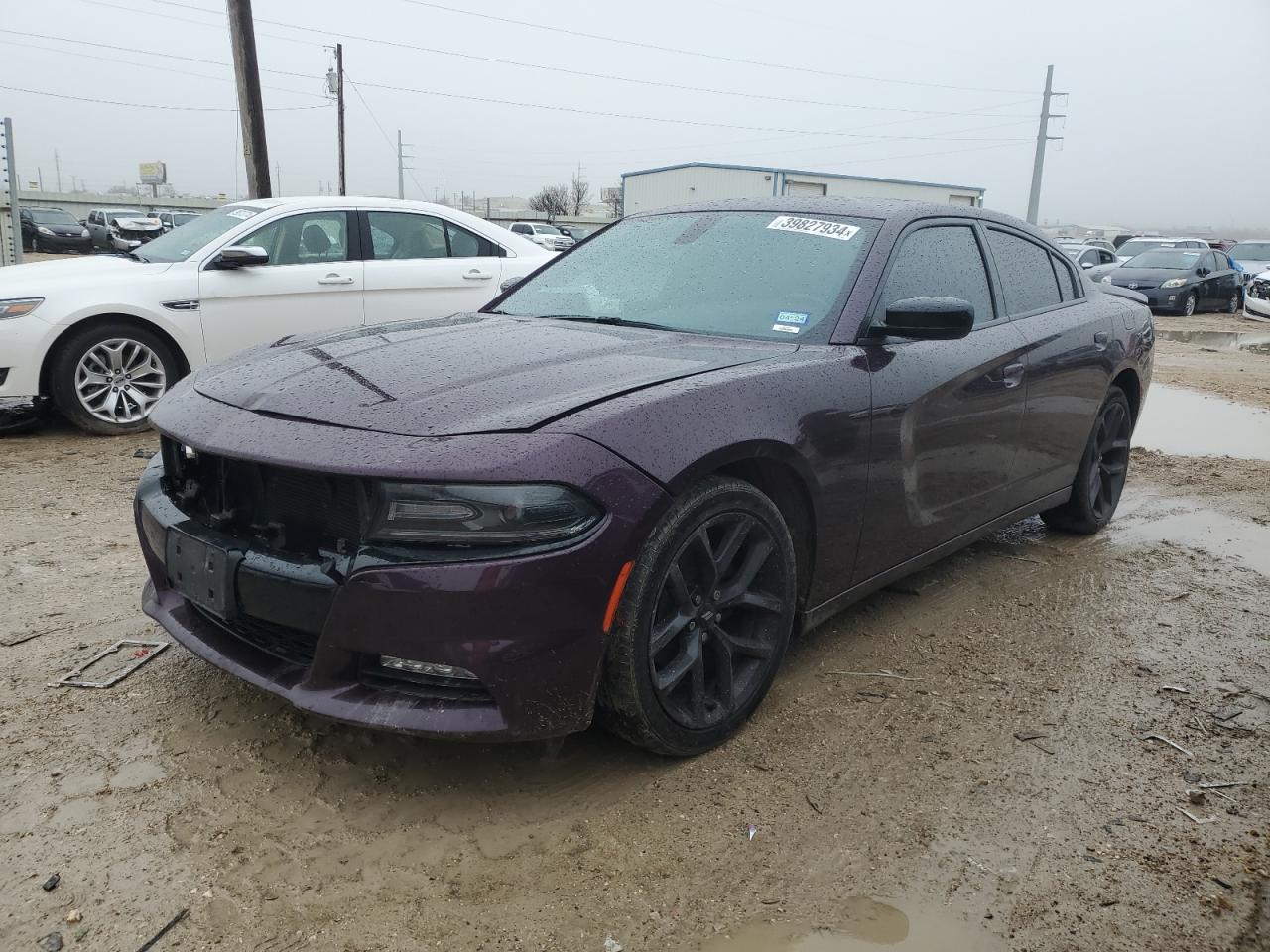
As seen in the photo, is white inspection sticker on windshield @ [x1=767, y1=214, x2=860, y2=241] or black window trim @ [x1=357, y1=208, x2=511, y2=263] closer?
white inspection sticker on windshield @ [x1=767, y1=214, x2=860, y2=241]

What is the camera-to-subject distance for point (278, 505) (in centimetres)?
245

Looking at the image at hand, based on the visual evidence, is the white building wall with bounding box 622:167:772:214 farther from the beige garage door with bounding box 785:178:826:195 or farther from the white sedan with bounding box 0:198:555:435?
the white sedan with bounding box 0:198:555:435

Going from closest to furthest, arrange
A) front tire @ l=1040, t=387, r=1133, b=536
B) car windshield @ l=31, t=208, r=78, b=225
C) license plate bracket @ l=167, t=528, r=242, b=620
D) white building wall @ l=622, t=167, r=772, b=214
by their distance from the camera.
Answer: license plate bracket @ l=167, t=528, r=242, b=620
front tire @ l=1040, t=387, r=1133, b=536
car windshield @ l=31, t=208, r=78, b=225
white building wall @ l=622, t=167, r=772, b=214

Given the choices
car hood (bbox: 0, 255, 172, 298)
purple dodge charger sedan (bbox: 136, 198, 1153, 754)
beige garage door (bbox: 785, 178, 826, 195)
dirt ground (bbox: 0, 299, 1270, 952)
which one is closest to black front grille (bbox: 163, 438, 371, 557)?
purple dodge charger sedan (bbox: 136, 198, 1153, 754)

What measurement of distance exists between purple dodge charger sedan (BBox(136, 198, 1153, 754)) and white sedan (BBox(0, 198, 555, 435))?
353 centimetres

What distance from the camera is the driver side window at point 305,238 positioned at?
22.6 ft

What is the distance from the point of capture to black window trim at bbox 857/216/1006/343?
10.4 ft

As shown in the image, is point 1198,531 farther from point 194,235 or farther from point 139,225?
point 139,225

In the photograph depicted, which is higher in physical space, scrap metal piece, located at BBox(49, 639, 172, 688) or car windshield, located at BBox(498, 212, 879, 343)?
car windshield, located at BBox(498, 212, 879, 343)

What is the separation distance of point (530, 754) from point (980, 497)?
6.50 ft

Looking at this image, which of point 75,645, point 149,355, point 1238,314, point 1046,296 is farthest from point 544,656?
point 1238,314

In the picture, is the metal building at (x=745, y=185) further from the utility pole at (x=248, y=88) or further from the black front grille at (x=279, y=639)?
the black front grille at (x=279, y=639)

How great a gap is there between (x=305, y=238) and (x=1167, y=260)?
19.2 m

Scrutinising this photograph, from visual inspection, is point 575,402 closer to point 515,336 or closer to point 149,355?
point 515,336
